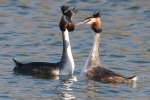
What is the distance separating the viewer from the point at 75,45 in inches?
728

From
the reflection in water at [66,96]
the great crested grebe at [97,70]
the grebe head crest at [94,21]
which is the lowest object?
the reflection in water at [66,96]

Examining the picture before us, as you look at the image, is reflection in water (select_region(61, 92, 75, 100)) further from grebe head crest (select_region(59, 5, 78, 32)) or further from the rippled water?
grebe head crest (select_region(59, 5, 78, 32))

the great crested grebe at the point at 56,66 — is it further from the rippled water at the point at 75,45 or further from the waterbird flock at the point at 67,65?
the rippled water at the point at 75,45

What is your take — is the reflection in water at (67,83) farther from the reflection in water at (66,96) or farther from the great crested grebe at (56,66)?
the great crested grebe at (56,66)

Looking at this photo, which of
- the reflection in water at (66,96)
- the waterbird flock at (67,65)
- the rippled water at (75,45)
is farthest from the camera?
the waterbird flock at (67,65)

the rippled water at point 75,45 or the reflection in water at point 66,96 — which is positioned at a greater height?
the rippled water at point 75,45

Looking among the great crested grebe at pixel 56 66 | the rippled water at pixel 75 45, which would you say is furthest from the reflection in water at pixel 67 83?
the great crested grebe at pixel 56 66

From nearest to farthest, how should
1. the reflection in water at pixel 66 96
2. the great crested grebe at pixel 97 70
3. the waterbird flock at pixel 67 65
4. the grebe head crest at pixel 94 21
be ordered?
the reflection in water at pixel 66 96, the great crested grebe at pixel 97 70, the waterbird flock at pixel 67 65, the grebe head crest at pixel 94 21

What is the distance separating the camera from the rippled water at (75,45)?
44.6 ft

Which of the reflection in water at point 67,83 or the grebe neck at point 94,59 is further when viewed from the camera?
the grebe neck at point 94,59

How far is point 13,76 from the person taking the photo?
14836 millimetres

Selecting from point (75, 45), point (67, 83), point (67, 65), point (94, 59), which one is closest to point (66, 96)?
point (67, 83)

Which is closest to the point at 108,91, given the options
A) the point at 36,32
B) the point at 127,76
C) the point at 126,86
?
the point at 126,86

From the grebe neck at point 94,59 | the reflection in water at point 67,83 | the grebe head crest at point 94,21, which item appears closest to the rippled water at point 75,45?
the reflection in water at point 67,83
